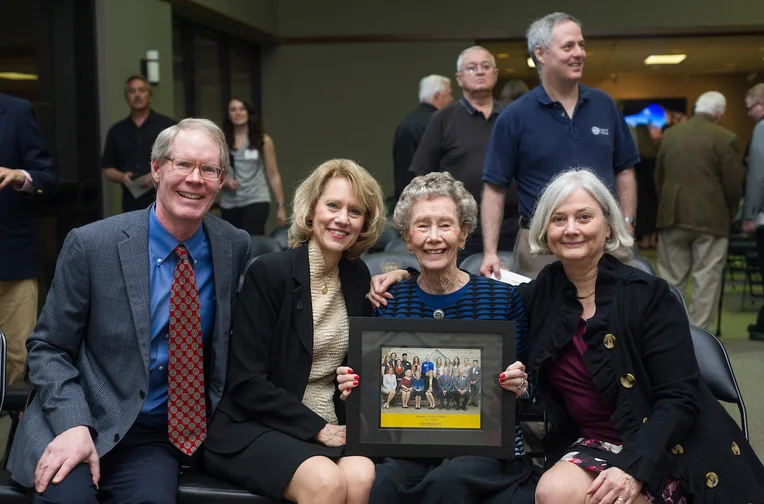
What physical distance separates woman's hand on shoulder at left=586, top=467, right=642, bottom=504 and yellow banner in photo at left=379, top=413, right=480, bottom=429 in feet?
1.19

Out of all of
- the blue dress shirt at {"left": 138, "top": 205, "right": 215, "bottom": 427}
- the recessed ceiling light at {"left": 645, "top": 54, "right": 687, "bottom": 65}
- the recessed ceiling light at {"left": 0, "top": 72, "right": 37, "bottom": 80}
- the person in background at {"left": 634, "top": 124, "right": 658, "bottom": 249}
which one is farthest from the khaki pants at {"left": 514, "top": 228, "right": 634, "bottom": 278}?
the recessed ceiling light at {"left": 645, "top": 54, "right": 687, "bottom": 65}

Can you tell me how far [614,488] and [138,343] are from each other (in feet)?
4.63

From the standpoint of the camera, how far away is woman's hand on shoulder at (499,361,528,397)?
2.45 meters

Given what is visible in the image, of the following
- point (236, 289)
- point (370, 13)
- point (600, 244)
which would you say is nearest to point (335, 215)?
point (236, 289)

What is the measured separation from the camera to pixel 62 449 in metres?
2.42

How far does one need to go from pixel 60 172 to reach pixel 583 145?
14.9 ft

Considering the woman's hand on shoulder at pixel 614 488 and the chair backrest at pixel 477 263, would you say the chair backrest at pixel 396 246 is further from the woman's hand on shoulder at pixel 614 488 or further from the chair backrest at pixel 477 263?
the woman's hand on shoulder at pixel 614 488

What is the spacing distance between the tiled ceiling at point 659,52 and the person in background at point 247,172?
5.67m

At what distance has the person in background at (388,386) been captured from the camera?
2.48 metres

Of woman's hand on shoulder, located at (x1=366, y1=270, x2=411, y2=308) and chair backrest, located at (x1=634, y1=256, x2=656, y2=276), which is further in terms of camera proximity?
chair backrest, located at (x1=634, y1=256, x2=656, y2=276)

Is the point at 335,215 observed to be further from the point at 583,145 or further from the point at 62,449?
the point at 583,145

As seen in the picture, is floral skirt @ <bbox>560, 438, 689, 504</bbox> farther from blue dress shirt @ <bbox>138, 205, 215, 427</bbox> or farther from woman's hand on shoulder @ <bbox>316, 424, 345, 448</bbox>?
blue dress shirt @ <bbox>138, 205, 215, 427</bbox>

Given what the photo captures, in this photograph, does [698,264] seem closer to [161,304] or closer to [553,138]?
[553,138]

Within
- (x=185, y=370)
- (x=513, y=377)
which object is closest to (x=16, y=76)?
(x=185, y=370)
